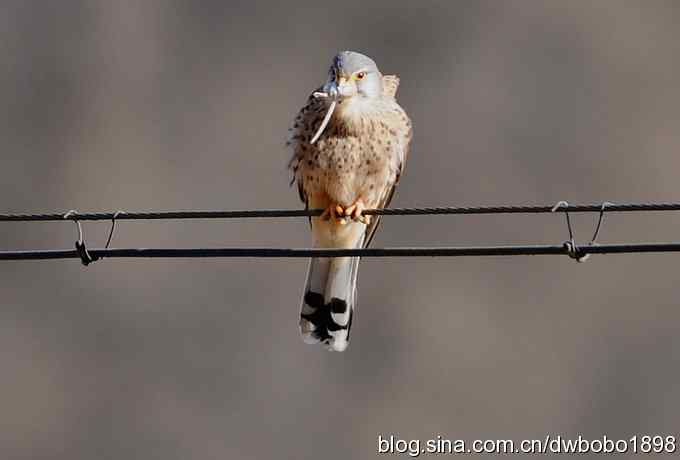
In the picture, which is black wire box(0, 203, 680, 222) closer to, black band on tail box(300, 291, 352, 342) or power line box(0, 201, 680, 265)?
power line box(0, 201, 680, 265)

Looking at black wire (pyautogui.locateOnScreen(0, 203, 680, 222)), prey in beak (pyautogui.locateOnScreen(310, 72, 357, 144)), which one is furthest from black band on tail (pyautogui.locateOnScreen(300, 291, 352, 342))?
black wire (pyautogui.locateOnScreen(0, 203, 680, 222))

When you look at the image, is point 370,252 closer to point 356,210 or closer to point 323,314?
point 356,210

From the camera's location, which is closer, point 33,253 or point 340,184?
point 33,253

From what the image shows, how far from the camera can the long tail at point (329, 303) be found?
620 cm

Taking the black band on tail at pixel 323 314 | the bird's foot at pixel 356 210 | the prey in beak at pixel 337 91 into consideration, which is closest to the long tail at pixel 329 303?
the black band on tail at pixel 323 314

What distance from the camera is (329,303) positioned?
6.23 m

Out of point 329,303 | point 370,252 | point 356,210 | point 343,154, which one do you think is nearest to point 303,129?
point 343,154

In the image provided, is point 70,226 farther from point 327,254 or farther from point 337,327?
point 327,254

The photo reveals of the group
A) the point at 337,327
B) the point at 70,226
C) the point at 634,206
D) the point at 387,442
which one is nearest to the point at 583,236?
the point at 387,442

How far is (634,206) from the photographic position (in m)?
4.21

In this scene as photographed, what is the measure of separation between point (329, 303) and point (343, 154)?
717 mm

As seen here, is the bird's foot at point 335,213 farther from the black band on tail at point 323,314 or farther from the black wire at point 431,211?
the black wire at point 431,211

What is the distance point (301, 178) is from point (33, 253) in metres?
1.85

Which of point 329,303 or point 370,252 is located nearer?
point 370,252
